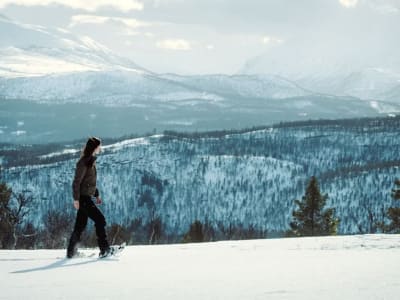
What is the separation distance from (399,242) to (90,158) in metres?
7.67

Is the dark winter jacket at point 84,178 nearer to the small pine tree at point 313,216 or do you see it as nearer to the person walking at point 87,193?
the person walking at point 87,193

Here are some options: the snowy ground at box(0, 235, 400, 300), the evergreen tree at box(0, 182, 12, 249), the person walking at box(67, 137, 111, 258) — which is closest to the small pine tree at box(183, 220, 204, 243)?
the evergreen tree at box(0, 182, 12, 249)

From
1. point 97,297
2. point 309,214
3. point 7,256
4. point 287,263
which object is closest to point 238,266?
point 287,263

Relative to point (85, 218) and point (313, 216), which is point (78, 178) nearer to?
point (85, 218)

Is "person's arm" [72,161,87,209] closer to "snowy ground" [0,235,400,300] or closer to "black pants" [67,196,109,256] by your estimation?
"black pants" [67,196,109,256]

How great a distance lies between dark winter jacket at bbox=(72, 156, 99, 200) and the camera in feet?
37.1

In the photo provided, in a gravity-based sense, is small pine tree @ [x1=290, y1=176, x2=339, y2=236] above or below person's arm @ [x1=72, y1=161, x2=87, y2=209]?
below

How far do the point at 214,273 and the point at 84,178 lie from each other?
3.86m

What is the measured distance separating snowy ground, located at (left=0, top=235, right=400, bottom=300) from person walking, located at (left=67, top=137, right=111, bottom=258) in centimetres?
42

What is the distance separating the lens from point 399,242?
13648mm

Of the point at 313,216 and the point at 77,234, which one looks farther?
the point at 313,216

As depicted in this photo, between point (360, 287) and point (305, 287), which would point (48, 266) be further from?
point (360, 287)

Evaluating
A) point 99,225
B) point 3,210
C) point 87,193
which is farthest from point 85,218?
point 3,210

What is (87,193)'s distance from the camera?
11.5m
